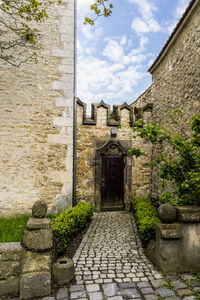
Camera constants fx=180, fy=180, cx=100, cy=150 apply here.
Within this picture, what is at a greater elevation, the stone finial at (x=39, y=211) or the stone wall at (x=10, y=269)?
the stone finial at (x=39, y=211)

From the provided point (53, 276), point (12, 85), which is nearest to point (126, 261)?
point (53, 276)

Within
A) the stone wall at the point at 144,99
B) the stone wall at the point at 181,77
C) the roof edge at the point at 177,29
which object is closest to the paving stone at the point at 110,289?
the stone wall at the point at 181,77

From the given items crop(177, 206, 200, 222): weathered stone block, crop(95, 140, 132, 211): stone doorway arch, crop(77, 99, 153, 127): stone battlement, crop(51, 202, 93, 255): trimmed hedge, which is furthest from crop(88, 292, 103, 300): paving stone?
crop(77, 99, 153, 127): stone battlement

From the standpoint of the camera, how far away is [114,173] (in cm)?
691

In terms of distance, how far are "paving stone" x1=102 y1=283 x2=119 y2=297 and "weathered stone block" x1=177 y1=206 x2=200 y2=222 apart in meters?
1.34

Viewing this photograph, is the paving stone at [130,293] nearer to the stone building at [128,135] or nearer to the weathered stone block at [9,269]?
the weathered stone block at [9,269]

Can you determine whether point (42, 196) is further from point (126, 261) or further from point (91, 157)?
point (126, 261)

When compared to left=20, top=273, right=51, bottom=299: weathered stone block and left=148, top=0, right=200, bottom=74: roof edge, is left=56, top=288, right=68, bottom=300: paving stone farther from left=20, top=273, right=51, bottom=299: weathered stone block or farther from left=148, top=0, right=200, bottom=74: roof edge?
left=148, top=0, right=200, bottom=74: roof edge

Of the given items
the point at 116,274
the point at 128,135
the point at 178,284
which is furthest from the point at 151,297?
the point at 128,135

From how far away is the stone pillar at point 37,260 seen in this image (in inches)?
87.8

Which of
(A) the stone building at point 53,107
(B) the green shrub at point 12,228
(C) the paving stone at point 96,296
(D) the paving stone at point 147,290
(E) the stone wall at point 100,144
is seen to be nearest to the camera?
(C) the paving stone at point 96,296

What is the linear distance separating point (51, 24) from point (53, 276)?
6272 millimetres

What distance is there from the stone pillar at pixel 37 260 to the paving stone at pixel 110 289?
724 mm

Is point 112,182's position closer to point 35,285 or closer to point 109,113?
point 109,113
